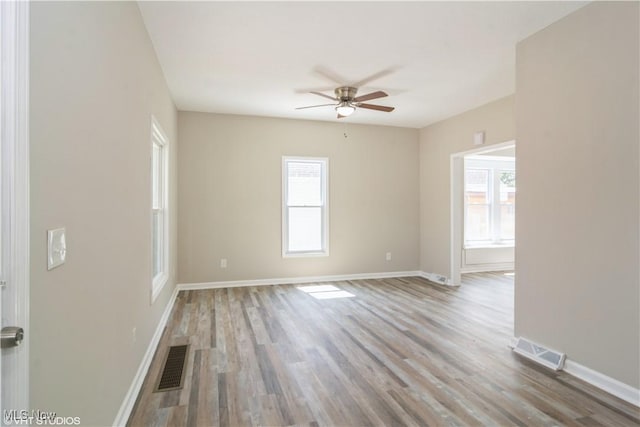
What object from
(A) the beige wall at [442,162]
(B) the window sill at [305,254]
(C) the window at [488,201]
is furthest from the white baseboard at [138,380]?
(C) the window at [488,201]

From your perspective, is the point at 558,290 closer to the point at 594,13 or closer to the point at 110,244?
the point at 594,13

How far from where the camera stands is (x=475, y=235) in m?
7.35

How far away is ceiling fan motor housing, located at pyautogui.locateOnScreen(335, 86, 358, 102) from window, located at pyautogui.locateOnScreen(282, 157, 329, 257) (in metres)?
1.81

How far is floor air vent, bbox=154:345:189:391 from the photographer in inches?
95.0

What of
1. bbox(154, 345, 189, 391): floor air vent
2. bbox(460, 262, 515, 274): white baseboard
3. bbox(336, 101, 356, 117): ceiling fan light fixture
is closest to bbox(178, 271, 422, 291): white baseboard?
bbox(460, 262, 515, 274): white baseboard

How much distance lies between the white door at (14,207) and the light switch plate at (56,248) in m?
0.18

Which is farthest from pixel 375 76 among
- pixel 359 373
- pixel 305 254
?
pixel 305 254

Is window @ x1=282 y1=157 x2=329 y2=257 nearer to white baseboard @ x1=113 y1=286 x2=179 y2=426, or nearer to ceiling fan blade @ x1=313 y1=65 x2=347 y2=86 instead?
ceiling fan blade @ x1=313 y1=65 x2=347 y2=86

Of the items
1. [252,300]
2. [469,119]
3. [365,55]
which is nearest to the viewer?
[365,55]

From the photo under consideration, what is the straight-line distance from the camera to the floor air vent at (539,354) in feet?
8.72

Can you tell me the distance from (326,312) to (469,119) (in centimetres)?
355

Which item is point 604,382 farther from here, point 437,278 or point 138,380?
point 437,278

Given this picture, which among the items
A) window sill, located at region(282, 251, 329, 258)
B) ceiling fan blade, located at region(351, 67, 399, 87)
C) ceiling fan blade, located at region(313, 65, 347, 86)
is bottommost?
window sill, located at region(282, 251, 329, 258)

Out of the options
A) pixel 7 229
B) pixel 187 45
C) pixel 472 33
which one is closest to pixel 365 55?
pixel 472 33
